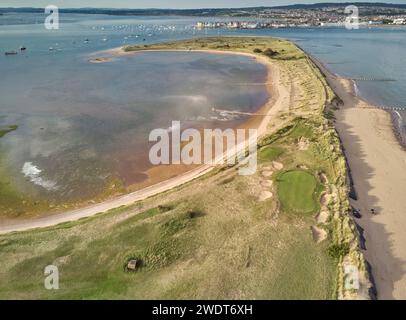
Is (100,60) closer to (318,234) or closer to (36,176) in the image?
(36,176)

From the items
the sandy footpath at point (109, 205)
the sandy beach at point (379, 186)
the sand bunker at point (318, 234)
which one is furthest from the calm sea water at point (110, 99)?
the sand bunker at point (318, 234)

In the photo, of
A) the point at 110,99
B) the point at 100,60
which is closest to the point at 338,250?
the point at 110,99

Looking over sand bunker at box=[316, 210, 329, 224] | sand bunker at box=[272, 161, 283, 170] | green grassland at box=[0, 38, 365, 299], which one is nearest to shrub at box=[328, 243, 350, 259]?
green grassland at box=[0, 38, 365, 299]

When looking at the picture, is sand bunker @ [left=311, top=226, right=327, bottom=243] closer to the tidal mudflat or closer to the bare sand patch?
the tidal mudflat

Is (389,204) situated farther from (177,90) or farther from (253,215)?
(177,90)

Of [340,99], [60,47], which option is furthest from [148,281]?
[60,47]
